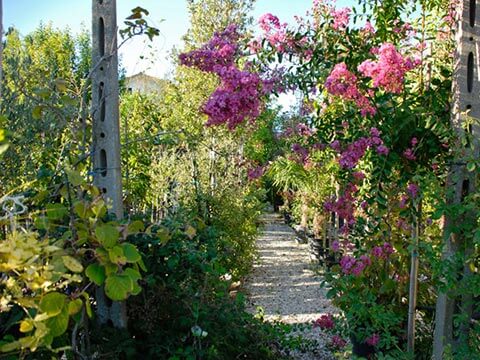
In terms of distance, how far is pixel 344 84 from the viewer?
2.28 m

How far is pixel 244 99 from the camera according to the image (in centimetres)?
231

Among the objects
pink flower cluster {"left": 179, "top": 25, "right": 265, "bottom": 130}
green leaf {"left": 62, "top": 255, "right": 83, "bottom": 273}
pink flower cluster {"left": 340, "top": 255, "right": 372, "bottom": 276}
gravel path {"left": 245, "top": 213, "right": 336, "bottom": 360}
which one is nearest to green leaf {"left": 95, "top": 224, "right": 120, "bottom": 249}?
green leaf {"left": 62, "top": 255, "right": 83, "bottom": 273}

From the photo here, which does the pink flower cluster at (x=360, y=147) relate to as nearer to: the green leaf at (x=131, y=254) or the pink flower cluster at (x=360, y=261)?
the pink flower cluster at (x=360, y=261)

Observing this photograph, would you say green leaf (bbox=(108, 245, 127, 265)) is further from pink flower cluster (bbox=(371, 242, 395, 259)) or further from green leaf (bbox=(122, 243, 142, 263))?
pink flower cluster (bbox=(371, 242, 395, 259))

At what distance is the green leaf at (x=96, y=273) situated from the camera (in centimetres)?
143

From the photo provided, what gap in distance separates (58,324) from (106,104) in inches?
45.0

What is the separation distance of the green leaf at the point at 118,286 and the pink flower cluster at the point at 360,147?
1268mm

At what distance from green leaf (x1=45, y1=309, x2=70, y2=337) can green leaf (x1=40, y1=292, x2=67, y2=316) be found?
0.10ft

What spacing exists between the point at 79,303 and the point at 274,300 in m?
4.13

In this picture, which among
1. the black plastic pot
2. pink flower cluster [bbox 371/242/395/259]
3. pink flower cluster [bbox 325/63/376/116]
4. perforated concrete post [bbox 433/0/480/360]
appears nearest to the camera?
perforated concrete post [bbox 433/0/480/360]

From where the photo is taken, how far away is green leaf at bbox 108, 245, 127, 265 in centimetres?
138

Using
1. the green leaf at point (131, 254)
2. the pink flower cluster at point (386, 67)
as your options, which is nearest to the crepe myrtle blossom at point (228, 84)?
the pink flower cluster at point (386, 67)

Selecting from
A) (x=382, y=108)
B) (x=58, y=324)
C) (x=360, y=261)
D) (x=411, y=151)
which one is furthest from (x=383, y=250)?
(x=58, y=324)

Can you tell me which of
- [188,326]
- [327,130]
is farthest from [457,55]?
[188,326]
